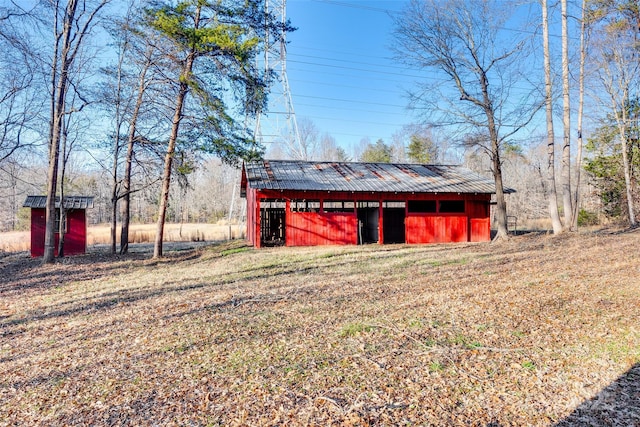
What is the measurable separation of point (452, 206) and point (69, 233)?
55.0ft

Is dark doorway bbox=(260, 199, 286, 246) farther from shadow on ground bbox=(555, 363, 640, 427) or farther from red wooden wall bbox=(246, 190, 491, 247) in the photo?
shadow on ground bbox=(555, 363, 640, 427)

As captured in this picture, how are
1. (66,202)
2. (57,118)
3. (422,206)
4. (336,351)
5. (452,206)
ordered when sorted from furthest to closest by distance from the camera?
(422,206)
(452,206)
(66,202)
(57,118)
(336,351)

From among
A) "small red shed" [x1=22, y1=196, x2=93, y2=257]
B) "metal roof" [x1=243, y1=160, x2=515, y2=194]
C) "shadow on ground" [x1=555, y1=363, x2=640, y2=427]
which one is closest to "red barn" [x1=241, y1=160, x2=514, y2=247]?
"metal roof" [x1=243, y1=160, x2=515, y2=194]

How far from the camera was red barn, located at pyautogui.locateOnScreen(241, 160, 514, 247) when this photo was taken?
15312mm

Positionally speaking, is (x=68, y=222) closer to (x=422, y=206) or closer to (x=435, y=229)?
(x=422, y=206)

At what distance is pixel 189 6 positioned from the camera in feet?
38.3

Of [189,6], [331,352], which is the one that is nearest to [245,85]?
[189,6]

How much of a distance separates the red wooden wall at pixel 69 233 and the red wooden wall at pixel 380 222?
720cm

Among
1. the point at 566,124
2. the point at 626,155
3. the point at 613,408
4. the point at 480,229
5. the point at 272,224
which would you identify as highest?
the point at 566,124

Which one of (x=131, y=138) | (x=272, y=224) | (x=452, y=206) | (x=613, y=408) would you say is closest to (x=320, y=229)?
(x=272, y=224)

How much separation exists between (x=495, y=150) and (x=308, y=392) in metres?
14.1

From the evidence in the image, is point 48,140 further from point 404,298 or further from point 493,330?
point 493,330

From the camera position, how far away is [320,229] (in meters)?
15.6

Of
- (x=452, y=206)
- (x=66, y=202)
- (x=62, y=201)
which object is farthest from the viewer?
(x=452, y=206)
